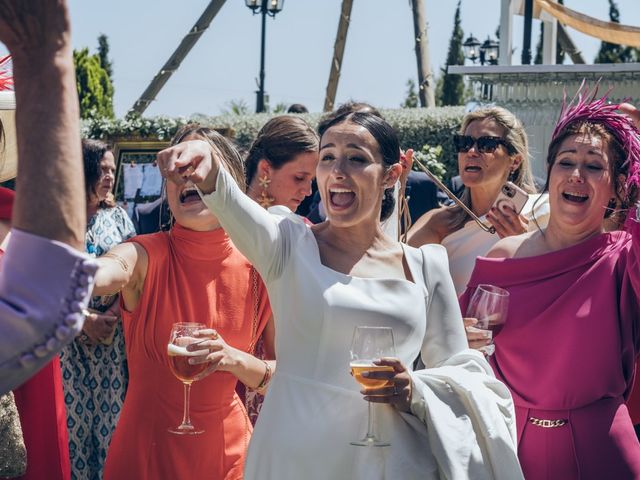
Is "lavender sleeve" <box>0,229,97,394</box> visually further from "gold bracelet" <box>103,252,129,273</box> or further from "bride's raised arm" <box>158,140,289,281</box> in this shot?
"gold bracelet" <box>103,252,129,273</box>

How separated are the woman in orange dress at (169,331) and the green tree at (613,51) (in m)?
33.6

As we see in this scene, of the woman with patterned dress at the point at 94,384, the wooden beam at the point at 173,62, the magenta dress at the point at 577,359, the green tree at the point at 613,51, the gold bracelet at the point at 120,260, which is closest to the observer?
the gold bracelet at the point at 120,260

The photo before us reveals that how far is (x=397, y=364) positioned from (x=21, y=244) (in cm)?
177

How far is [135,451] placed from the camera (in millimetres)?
3979

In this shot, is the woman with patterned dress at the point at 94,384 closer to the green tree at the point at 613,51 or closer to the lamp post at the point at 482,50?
the lamp post at the point at 482,50

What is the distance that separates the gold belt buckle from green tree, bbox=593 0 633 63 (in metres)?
33.4

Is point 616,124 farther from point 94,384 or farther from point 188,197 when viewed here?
point 94,384

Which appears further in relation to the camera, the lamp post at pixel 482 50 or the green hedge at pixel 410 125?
the lamp post at pixel 482 50

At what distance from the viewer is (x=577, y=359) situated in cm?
423

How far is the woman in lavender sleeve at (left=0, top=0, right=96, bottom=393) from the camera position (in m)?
1.61

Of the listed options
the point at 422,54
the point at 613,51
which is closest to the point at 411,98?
the point at 613,51

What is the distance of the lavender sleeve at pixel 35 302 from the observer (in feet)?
5.24

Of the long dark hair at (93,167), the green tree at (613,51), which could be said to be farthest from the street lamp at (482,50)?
the long dark hair at (93,167)

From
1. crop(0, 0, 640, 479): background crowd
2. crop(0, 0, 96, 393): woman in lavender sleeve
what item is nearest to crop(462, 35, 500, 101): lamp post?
crop(0, 0, 640, 479): background crowd
